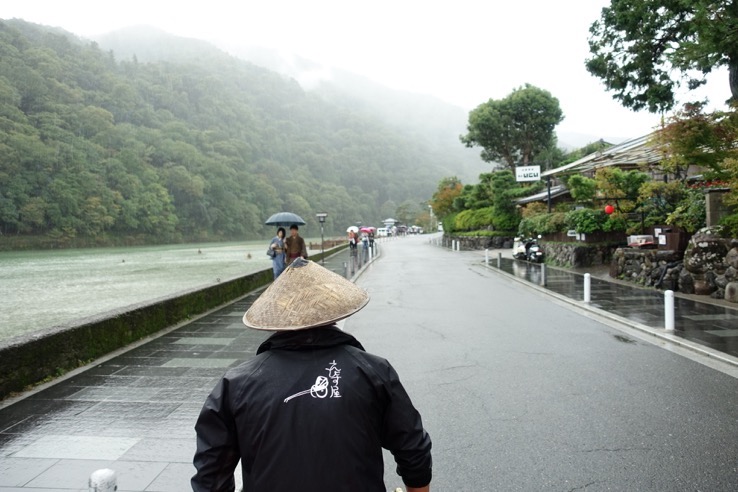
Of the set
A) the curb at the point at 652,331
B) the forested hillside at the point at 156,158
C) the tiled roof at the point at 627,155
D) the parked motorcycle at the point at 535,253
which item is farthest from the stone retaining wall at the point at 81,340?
the forested hillside at the point at 156,158

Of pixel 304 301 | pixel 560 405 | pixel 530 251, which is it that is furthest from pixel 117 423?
pixel 530 251

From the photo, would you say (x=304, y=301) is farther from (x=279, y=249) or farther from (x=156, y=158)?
(x=156, y=158)

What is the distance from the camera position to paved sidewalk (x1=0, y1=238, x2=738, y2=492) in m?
3.64

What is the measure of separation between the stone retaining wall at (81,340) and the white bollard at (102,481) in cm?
426

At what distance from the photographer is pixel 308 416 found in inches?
66.6

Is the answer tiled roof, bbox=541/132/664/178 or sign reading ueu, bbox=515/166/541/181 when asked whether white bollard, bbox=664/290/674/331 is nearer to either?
tiled roof, bbox=541/132/664/178

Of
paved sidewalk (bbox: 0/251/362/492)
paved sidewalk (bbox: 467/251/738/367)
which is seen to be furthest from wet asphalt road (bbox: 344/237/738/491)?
paved sidewalk (bbox: 0/251/362/492)

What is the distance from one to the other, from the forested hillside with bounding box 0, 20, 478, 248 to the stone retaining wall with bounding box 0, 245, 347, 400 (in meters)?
53.4

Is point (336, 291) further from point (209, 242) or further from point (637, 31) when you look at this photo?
point (209, 242)

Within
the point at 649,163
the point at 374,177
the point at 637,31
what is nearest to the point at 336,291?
the point at 637,31

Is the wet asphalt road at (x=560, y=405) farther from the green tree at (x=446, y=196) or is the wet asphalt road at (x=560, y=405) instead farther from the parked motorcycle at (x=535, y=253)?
the green tree at (x=446, y=196)

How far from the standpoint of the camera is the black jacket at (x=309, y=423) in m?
1.69

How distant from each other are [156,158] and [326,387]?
8632 cm

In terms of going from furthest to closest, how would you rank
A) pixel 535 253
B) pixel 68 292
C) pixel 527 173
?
pixel 527 173 < pixel 535 253 < pixel 68 292
